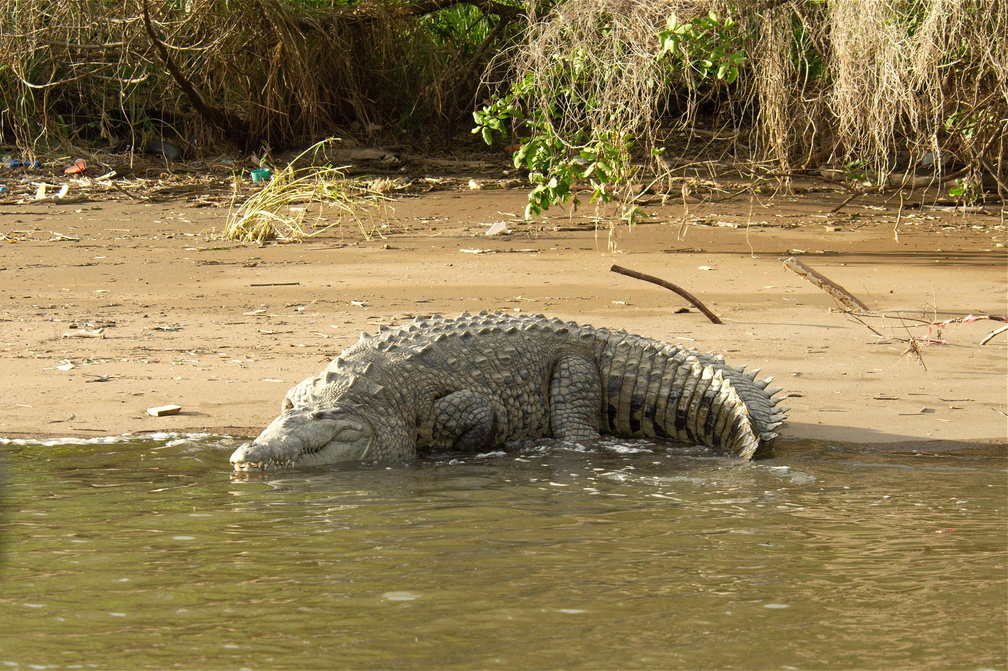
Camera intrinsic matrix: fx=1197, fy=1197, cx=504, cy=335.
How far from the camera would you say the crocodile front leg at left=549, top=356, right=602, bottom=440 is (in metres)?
5.64

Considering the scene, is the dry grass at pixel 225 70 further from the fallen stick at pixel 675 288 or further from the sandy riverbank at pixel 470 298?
the fallen stick at pixel 675 288

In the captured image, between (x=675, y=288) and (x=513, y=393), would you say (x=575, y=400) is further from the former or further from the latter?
(x=675, y=288)

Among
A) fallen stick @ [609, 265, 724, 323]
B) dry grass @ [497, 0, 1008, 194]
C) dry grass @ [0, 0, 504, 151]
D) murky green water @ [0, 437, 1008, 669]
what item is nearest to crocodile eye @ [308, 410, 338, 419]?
murky green water @ [0, 437, 1008, 669]

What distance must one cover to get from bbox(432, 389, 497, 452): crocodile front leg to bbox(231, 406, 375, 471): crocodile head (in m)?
0.34

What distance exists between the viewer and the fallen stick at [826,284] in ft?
23.3

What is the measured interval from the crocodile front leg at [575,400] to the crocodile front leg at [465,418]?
0.33 metres

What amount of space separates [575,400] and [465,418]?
543 millimetres

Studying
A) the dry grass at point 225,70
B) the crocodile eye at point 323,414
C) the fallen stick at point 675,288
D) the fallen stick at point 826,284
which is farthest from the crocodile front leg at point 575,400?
the dry grass at point 225,70

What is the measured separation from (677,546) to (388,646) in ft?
4.08

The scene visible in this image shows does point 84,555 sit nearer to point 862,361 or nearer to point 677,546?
point 677,546

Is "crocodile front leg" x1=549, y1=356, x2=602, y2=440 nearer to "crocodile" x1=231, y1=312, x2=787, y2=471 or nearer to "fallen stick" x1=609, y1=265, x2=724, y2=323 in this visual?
"crocodile" x1=231, y1=312, x2=787, y2=471

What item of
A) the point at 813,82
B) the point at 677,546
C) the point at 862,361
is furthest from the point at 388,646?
the point at 813,82

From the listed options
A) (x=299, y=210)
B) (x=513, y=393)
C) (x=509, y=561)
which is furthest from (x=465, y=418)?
(x=299, y=210)

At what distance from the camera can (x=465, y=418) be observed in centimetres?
552
